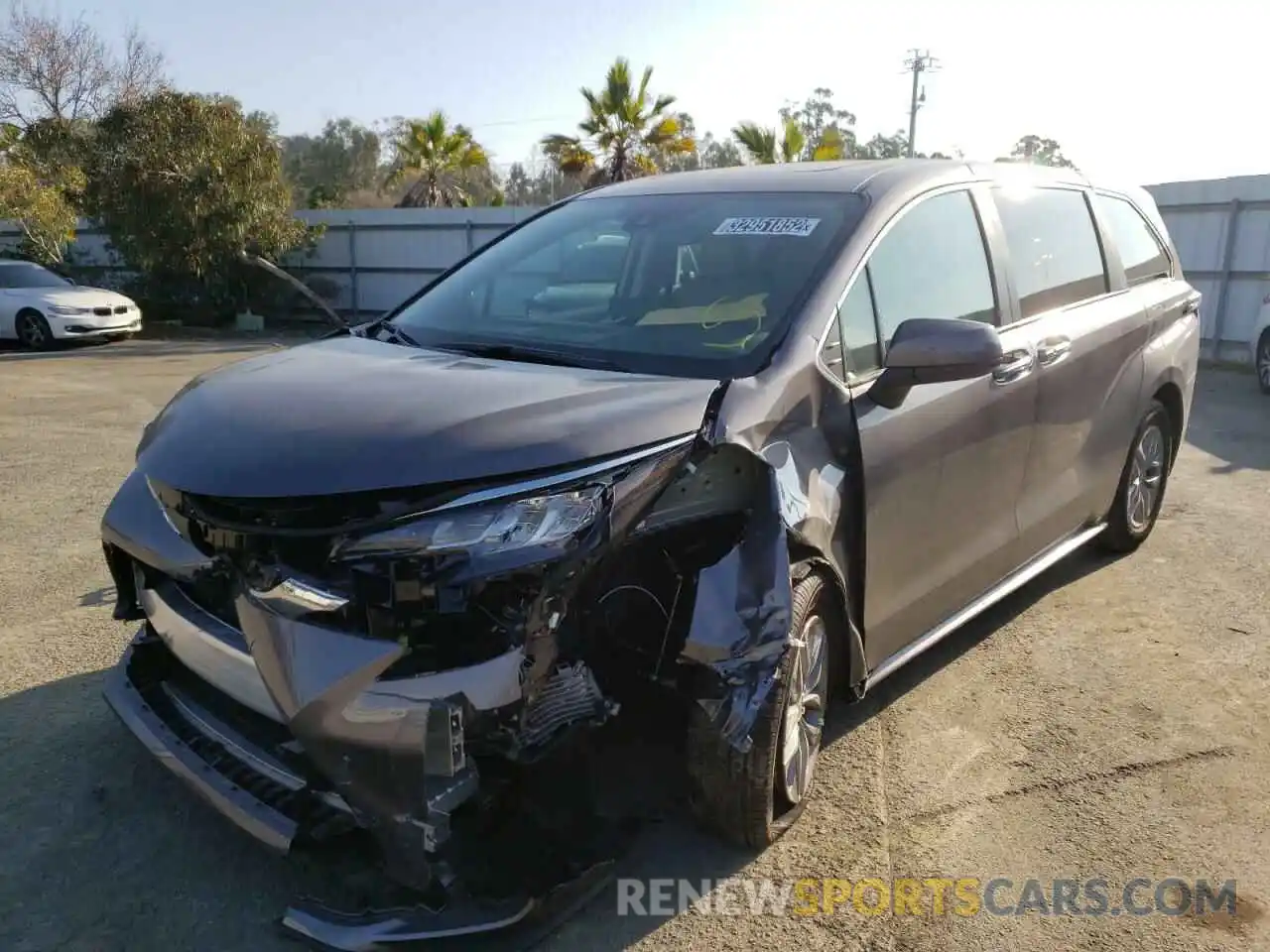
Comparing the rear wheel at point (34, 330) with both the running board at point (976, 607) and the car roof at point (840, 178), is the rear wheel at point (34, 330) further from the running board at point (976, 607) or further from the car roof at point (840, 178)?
the running board at point (976, 607)

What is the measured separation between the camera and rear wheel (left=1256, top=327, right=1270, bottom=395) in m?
11.4

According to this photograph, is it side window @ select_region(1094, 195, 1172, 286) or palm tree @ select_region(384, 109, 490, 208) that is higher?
palm tree @ select_region(384, 109, 490, 208)

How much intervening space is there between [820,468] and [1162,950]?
4.73ft

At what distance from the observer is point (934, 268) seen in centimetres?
348

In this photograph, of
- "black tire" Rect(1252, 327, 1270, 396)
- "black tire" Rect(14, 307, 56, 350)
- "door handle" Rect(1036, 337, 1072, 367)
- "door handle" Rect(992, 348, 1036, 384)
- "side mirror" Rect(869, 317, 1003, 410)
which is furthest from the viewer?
"black tire" Rect(14, 307, 56, 350)

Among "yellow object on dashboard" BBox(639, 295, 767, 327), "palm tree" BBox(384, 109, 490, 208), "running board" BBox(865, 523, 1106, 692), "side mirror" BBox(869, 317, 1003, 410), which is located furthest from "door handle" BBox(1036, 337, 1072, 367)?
"palm tree" BBox(384, 109, 490, 208)

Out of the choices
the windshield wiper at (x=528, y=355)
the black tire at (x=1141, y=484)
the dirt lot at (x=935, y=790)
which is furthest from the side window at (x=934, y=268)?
the black tire at (x=1141, y=484)

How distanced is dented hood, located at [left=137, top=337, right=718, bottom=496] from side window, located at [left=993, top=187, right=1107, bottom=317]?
1.88 m

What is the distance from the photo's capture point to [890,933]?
2557 mm

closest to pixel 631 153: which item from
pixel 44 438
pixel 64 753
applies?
pixel 44 438

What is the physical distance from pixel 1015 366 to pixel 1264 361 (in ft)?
31.5

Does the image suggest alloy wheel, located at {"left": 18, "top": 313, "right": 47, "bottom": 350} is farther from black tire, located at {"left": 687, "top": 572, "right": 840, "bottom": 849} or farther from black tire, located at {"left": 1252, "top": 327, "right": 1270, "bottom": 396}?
black tire, located at {"left": 1252, "top": 327, "right": 1270, "bottom": 396}

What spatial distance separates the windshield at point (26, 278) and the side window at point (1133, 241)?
53.2 ft

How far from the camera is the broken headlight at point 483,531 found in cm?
215
